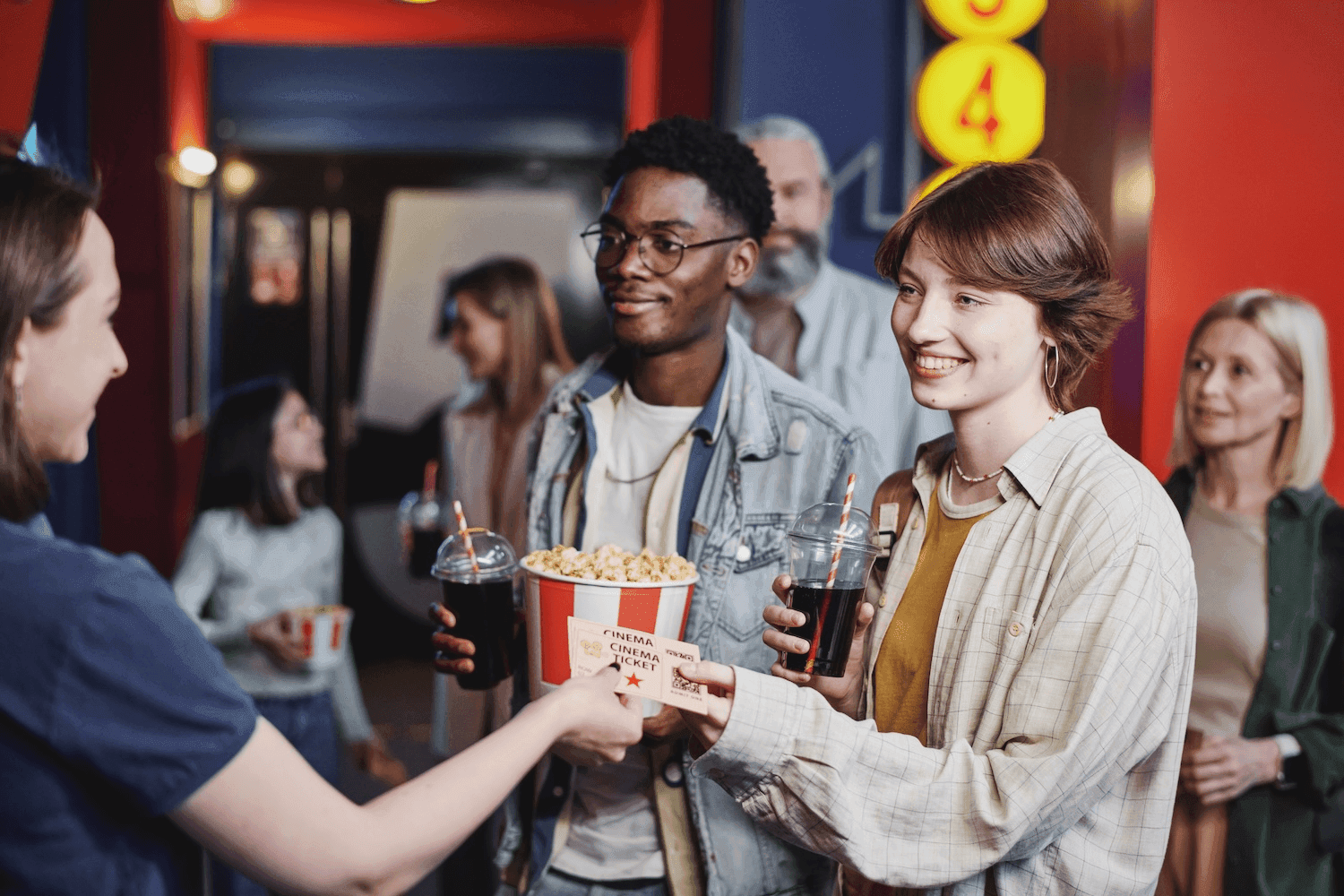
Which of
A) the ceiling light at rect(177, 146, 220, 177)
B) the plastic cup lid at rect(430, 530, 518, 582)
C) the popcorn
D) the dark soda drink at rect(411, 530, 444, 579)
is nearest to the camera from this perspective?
the popcorn

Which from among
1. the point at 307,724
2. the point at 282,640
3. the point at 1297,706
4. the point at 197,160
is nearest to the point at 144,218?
the point at 197,160

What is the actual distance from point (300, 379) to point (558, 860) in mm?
5124

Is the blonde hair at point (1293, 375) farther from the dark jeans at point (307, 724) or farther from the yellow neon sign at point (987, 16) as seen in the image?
the dark jeans at point (307, 724)

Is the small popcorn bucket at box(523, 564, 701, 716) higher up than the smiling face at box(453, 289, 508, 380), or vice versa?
the smiling face at box(453, 289, 508, 380)

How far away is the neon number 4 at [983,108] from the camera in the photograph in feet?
12.2

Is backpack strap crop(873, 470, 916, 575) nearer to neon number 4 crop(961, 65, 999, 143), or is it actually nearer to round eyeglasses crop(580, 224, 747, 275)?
round eyeglasses crop(580, 224, 747, 275)

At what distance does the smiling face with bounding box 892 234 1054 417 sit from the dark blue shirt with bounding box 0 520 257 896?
0.96 m

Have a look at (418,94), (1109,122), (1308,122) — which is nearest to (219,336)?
(418,94)

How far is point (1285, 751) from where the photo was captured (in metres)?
2.07

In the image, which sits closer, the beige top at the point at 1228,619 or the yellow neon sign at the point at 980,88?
the beige top at the point at 1228,619

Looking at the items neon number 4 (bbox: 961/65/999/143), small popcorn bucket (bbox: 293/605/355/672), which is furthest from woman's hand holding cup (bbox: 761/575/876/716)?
neon number 4 (bbox: 961/65/999/143)

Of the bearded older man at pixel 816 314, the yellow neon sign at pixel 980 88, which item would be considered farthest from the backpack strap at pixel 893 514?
the yellow neon sign at pixel 980 88

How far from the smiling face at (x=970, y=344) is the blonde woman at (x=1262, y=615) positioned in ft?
3.26

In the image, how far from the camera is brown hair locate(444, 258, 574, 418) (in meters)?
3.92
